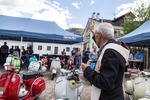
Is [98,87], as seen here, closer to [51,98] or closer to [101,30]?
[101,30]

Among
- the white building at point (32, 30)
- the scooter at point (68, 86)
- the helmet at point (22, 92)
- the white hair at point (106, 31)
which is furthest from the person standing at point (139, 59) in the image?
the white hair at point (106, 31)

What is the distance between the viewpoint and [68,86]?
4.53m

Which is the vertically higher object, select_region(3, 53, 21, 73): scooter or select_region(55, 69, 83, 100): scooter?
select_region(3, 53, 21, 73): scooter

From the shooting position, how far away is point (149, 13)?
2334 centimetres

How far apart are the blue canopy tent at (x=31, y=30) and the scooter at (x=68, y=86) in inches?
226

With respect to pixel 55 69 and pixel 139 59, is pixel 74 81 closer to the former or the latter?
pixel 55 69

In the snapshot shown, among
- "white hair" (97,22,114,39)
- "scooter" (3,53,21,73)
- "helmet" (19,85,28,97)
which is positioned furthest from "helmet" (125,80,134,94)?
"white hair" (97,22,114,39)

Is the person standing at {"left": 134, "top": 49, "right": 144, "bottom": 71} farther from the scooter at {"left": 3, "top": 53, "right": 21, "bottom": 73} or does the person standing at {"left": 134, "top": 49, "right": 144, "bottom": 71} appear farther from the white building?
the scooter at {"left": 3, "top": 53, "right": 21, "bottom": 73}

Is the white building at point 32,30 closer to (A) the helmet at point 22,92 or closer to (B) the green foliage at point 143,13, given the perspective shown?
(A) the helmet at point 22,92

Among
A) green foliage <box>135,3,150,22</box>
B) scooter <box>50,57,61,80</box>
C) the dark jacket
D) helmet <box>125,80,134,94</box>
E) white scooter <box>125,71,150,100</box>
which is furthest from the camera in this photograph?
green foliage <box>135,3,150,22</box>

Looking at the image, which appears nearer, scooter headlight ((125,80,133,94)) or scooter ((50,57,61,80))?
scooter headlight ((125,80,133,94))

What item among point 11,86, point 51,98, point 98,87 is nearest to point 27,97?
point 11,86

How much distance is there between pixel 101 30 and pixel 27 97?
3.33 meters

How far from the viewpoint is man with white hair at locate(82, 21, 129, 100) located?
171cm
